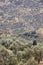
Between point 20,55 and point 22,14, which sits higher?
point 20,55

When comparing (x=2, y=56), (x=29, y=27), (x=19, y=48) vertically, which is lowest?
(x=29, y=27)

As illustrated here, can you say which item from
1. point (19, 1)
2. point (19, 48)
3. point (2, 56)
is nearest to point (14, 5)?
point (19, 1)

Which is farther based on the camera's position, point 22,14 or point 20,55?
point 22,14

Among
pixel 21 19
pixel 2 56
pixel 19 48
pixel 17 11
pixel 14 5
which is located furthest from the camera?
pixel 14 5

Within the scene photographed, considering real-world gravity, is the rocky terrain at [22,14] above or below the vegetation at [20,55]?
below

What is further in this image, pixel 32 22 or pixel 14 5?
pixel 14 5

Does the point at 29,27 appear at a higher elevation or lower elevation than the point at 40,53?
lower

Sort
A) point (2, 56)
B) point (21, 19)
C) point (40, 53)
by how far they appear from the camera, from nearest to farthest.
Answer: point (2, 56) < point (40, 53) < point (21, 19)

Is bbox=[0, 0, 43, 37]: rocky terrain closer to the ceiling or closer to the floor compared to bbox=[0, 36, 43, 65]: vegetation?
closer to the floor

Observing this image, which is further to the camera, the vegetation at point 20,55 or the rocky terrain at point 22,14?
the rocky terrain at point 22,14

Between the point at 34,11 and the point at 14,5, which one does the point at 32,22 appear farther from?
the point at 14,5

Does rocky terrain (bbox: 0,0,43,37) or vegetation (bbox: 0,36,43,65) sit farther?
rocky terrain (bbox: 0,0,43,37)
